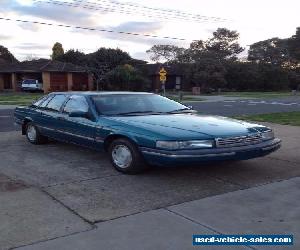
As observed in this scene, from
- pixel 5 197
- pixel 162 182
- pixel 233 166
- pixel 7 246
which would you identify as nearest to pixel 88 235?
pixel 7 246

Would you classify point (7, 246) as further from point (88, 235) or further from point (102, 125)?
point (102, 125)

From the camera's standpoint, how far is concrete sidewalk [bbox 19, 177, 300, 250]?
12.4 feet

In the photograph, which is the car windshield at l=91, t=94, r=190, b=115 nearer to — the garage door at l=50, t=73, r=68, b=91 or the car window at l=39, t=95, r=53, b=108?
the car window at l=39, t=95, r=53, b=108

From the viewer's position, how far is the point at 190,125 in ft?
20.1

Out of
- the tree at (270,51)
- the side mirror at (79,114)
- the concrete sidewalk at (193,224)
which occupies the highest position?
the tree at (270,51)

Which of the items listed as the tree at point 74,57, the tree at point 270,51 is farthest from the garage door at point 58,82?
the tree at point 270,51

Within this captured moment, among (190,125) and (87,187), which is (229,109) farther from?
(87,187)

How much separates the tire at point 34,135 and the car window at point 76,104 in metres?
1.22

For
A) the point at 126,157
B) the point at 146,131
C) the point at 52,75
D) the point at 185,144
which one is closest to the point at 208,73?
the point at 52,75

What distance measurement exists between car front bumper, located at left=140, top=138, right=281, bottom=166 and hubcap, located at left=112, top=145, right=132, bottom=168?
324mm

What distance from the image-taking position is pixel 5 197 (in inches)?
199

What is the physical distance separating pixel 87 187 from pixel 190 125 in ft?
5.59

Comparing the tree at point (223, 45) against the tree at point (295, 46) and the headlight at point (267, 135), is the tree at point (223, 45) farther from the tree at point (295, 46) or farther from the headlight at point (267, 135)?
the headlight at point (267, 135)

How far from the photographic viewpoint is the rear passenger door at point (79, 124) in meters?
6.81
